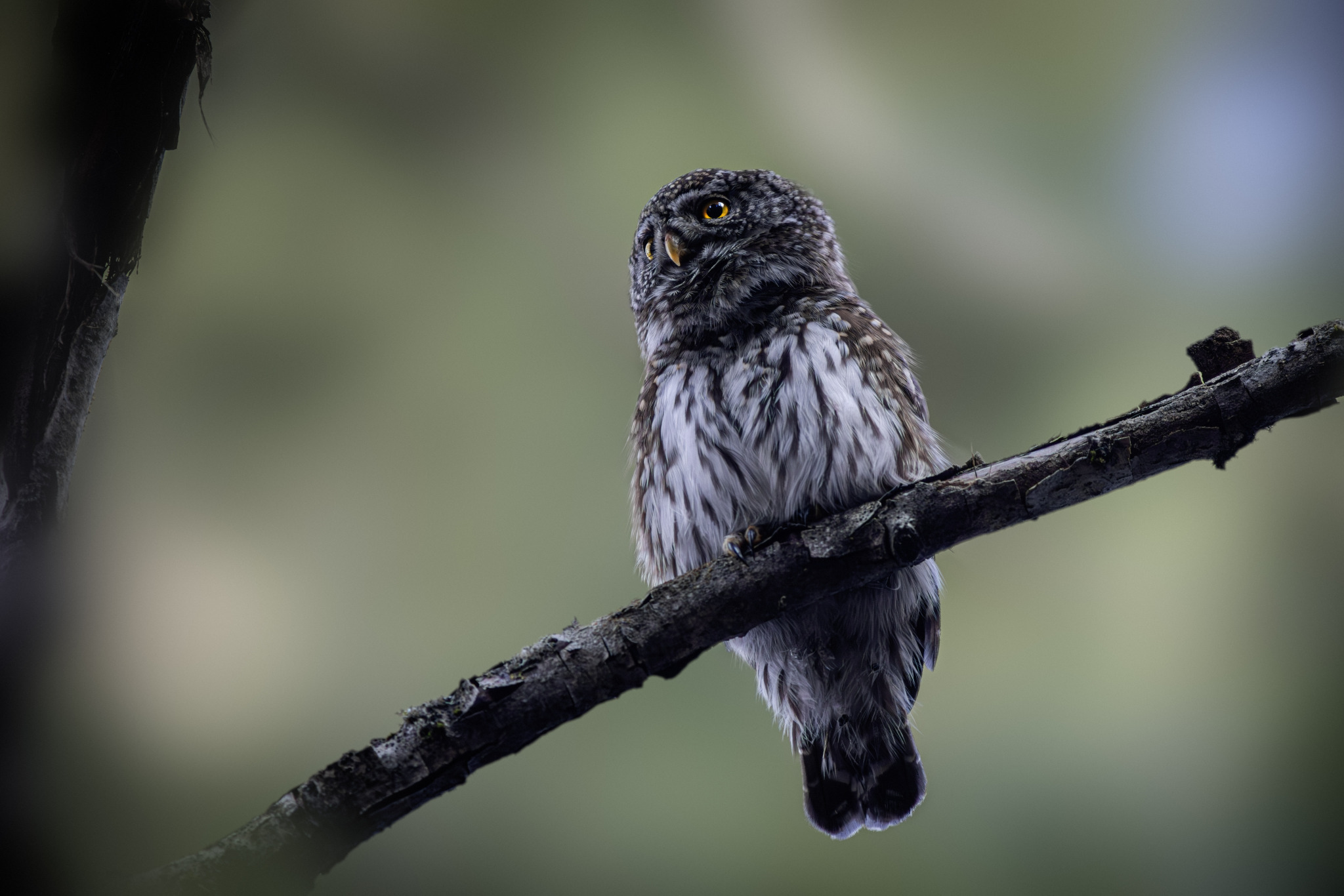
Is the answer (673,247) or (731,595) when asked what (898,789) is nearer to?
(731,595)

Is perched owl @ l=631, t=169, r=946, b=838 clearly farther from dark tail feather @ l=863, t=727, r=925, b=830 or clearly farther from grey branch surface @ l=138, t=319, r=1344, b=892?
grey branch surface @ l=138, t=319, r=1344, b=892

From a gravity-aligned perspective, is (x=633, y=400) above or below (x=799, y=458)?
above

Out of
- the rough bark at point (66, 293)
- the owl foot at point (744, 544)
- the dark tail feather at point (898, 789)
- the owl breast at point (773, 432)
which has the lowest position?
the dark tail feather at point (898, 789)

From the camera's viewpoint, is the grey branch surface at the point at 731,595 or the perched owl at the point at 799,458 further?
the perched owl at the point at 799,458

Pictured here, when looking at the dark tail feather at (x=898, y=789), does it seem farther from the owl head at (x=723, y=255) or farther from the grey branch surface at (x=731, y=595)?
the owl head at (x=723, y=255)

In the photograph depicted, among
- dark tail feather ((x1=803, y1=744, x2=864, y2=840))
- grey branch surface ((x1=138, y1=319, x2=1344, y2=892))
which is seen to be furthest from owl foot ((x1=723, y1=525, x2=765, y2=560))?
dark tail feather ((x1=803, y1=744, x2=864, y2=840))

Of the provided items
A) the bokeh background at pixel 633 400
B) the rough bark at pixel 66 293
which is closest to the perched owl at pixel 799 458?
the bokeh background at pixel 633 400

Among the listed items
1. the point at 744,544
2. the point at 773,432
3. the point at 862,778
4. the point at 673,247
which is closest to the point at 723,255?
the point at 673,247
